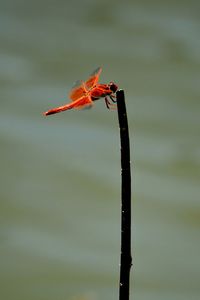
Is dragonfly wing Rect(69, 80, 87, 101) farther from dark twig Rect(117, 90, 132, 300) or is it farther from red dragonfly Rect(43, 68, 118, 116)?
dark twig Rect(117, 90, 132, 300)

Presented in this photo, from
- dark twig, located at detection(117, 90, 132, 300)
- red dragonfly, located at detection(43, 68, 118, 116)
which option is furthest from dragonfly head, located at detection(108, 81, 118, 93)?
dark twig, located at detection(117, 90, 132, 300)

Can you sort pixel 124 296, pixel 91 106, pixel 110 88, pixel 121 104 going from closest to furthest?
1. pixel 124 296
2. pixel 121 104
3. pixel 110 88
4. pixel 91 106

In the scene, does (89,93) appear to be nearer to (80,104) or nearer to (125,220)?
(80,104)

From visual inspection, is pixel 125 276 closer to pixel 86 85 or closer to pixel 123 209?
pixel 123 209

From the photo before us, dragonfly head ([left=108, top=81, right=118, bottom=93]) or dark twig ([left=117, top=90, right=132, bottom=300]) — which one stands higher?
dragonfly head ([left=108, top=81, right=118, bottom=93])

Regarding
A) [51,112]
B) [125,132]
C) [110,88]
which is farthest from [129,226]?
[51,112]

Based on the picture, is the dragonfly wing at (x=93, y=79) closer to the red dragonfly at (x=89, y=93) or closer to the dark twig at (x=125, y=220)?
the red dragonfly at (x=89, y=93)

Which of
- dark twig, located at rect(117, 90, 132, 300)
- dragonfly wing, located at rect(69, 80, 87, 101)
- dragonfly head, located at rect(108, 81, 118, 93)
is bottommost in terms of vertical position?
dark twig, located at rect(117, 90, 132, 300)


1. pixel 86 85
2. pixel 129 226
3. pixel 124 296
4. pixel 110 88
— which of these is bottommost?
pixel 124 296
